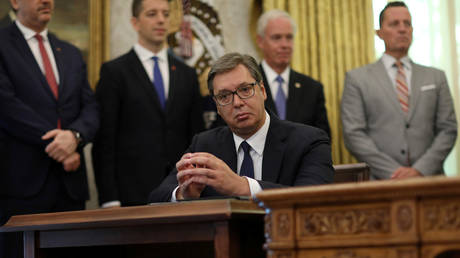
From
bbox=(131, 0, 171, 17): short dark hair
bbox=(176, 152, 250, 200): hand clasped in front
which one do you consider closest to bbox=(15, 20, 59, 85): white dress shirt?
bbox=(131, 0, 171, 17): short dark hair

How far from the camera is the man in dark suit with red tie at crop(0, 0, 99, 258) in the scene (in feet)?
13.3

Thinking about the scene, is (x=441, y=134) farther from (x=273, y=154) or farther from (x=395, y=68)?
(x=273, y=154)

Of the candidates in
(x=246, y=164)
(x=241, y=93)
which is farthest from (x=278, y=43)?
(x=246, y=164)

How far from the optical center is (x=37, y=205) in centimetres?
405

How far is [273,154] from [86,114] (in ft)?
5.99

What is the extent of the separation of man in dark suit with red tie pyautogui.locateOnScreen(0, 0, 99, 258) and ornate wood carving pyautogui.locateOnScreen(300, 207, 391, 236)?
8.28ft

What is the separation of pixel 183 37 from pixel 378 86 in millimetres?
1839

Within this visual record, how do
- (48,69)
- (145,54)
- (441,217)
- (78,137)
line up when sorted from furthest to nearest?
1. (145,54)
2. (48,69)
3. (78,137)
4. (441,217)

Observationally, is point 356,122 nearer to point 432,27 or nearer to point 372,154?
point 372,154

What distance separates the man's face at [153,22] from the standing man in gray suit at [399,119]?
148 centimetres

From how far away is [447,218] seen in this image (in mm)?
1700

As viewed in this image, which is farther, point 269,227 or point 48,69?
point 48,69

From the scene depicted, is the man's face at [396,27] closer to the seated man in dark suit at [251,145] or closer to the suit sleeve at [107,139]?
the seated man in dark suit at [251,145]

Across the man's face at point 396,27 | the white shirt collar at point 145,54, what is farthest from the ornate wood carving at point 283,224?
the white shirt collar at point 145,54
